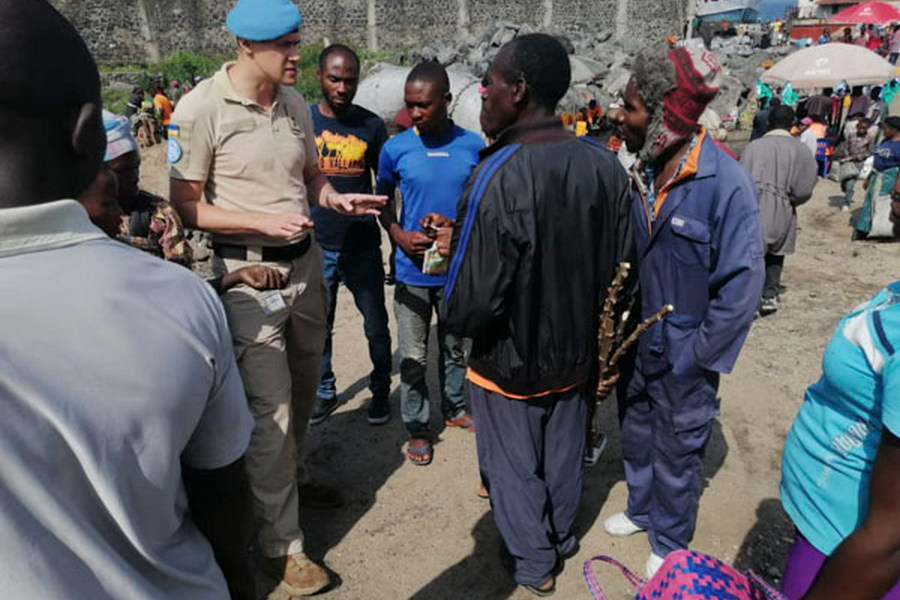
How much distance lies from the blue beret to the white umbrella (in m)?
10.5

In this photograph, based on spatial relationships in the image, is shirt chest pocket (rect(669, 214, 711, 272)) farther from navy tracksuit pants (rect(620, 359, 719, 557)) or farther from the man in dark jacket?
navy tracksuit pants (rect(620, 359, 719, 557))

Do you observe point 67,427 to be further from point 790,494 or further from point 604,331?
point 604,331

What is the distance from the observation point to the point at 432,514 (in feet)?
11.2

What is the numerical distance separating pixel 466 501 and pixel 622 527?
846 mm

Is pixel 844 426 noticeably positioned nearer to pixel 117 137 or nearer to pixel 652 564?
pixel 652 564

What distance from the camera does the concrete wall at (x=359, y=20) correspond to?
83.1 ft

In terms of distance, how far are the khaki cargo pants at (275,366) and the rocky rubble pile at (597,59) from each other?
11.9 metres

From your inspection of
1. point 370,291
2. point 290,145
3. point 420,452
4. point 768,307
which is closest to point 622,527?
point 420,452

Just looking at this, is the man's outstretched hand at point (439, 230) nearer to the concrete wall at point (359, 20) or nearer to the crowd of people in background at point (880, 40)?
the crowd of people in background at point (880, 40)

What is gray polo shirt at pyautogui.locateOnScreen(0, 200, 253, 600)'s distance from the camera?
82 cm

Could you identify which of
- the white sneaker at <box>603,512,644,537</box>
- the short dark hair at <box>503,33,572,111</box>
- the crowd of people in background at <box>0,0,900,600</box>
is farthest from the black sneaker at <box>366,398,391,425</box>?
the short dark hair at <box>503,33,572,111</box>

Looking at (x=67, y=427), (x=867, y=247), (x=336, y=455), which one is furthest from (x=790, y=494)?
(x=867, y=247)

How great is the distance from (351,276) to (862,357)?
3030 mm

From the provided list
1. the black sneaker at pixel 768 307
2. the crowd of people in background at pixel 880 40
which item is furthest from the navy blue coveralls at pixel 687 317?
the crowd of people in background at pixel 880 40
